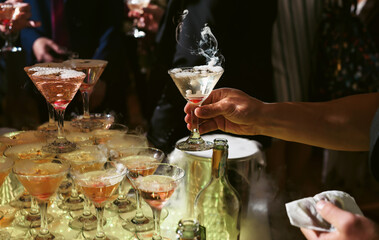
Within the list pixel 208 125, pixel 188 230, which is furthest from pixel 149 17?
pixel 188 230

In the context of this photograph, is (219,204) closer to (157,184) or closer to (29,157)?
(157,184)

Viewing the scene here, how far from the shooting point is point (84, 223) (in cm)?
167

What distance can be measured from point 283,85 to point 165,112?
4.09ft

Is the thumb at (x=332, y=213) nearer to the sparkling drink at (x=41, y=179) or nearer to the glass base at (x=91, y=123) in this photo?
the sparkling drink at (x=41, y=179)

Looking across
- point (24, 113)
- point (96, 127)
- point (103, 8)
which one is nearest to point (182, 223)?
point (96, 127)

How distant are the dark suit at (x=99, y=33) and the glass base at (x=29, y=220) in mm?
1148

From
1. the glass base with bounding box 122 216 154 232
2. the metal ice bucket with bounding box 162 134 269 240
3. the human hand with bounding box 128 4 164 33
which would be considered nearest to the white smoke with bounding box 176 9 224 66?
the human hand with bounding box 128 4 164 33

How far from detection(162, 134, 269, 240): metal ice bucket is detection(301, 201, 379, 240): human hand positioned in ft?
2.21

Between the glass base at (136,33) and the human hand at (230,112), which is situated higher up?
the glass base at (136,33)

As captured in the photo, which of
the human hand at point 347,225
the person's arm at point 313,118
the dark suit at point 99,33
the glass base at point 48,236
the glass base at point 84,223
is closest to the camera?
the human hand at point 347,225

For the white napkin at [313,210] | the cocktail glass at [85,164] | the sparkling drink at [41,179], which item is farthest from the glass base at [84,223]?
the white napkin at [313,210]

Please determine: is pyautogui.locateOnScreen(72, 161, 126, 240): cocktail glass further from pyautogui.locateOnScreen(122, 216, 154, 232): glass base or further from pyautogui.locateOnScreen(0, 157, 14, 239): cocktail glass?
pyautogui.locateOnScreen(0, 157, 14, 239): cocktail glass

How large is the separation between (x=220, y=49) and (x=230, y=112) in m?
1.10

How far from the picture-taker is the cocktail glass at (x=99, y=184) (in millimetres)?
1459
